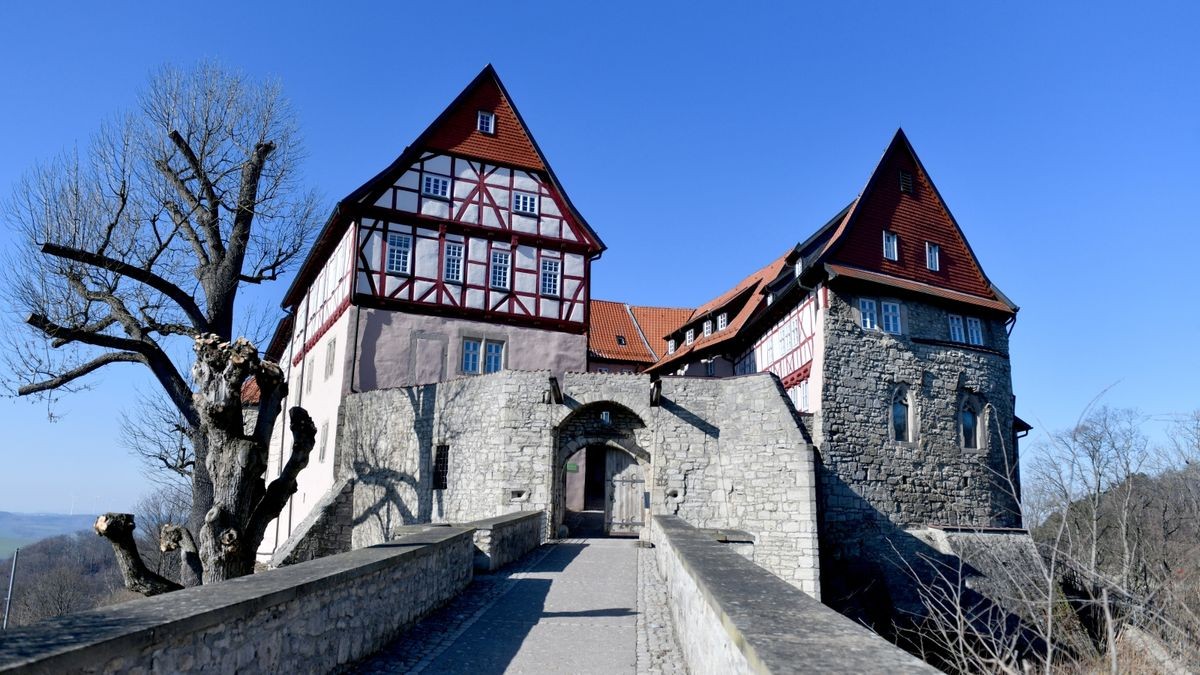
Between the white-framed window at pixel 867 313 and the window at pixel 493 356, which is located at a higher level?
the white-framed window at pixel 867 313

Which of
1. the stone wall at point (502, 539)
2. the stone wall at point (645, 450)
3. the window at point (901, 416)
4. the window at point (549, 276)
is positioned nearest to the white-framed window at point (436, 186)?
the window at point (549, 276)

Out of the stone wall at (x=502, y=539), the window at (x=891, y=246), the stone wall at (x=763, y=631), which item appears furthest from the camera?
the window at (x=891, y=246)

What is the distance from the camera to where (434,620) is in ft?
30.0

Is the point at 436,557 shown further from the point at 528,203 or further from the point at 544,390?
the point at 528,203

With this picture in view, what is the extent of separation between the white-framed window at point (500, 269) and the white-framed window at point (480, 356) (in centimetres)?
183

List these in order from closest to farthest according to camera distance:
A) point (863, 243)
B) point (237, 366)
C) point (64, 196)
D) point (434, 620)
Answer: point (434, 620) → point (237, 366) → point (64, 196) → point (863, 243)

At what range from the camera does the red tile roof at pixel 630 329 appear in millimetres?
35219

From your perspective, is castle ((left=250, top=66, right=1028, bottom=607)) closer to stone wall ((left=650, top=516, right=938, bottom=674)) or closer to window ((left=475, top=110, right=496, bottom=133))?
window ((left=475, top=110, right=496, bottom=133))

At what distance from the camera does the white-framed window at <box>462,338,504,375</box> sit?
2550 cm

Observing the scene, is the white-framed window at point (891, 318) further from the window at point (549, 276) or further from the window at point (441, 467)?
the window at point (441, 467)

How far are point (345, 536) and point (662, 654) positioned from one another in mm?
17352

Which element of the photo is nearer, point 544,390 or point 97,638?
point 97,638

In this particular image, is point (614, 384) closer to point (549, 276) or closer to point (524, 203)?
point (549, 276)

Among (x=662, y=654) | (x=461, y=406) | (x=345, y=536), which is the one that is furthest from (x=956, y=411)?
(x=662, y=654)
